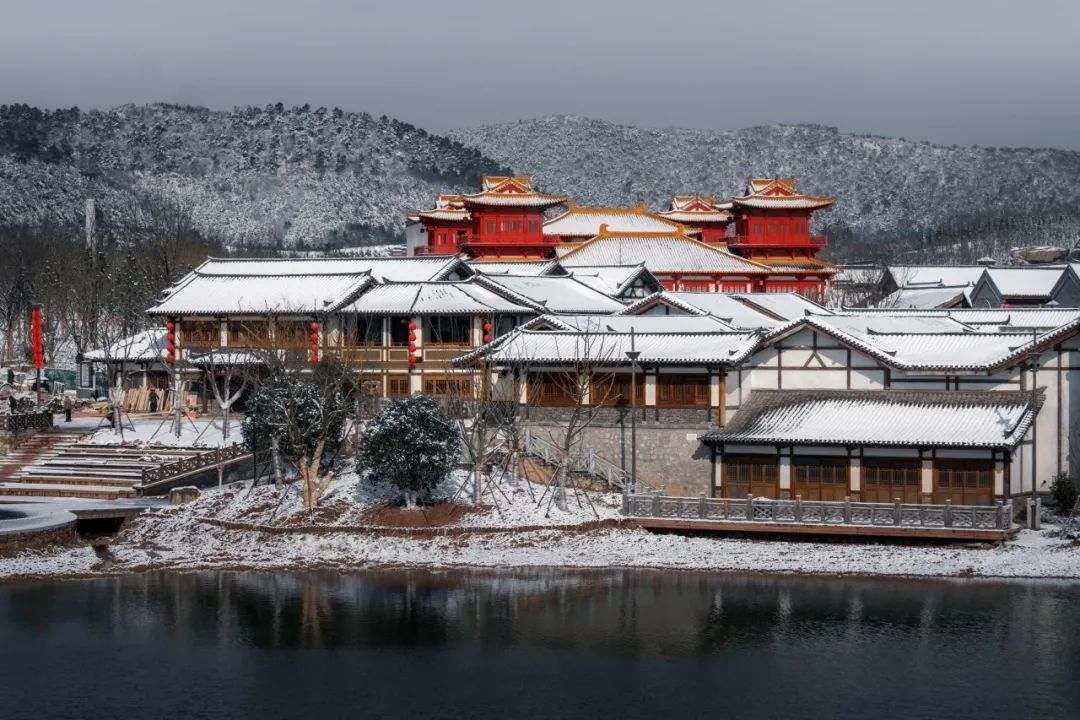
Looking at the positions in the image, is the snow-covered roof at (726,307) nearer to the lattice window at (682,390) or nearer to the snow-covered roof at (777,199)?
the lattice window at (682,390)

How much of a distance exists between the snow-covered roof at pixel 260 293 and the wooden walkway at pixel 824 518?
20487 millimetres

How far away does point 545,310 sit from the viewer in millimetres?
56938

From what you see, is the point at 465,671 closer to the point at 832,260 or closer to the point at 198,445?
the point at 198,445

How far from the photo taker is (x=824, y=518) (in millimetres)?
40594

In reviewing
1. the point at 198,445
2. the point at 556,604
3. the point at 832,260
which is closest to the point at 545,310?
the point at 198,445

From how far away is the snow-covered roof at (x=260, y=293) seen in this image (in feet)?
196

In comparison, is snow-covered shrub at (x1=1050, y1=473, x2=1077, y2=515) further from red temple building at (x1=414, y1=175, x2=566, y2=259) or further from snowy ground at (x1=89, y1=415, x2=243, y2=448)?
red temple building at (x1=414, y1=175, x2=566, y2=259)

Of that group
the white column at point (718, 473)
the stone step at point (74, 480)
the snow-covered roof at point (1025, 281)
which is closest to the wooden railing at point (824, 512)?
the white column at point (718, 473)

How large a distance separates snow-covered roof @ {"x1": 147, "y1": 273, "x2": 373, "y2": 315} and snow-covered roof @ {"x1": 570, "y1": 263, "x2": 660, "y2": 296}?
13028 mm

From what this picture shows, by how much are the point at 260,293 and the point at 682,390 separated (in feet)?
72.5

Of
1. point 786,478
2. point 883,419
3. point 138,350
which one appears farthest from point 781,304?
point 138,350

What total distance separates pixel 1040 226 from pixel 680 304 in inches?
5053

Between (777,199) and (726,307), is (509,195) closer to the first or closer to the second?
(777,199)

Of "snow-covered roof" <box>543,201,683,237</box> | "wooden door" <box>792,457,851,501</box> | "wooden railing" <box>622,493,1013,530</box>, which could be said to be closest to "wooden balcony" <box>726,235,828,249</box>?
"snow-covered roof" <box>543,201,683,237</box>
